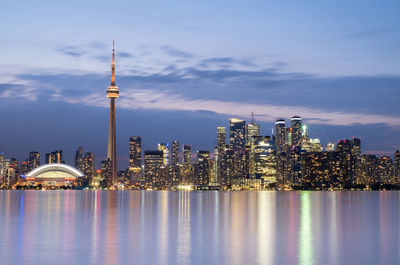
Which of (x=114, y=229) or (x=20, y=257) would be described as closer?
(x=20, y=257)

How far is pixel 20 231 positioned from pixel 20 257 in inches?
792

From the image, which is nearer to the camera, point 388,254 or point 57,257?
point 57,257

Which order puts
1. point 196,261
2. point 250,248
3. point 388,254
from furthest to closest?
point 250,248 → point 388,254 → point 196,261

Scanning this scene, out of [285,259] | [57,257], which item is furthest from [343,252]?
[57,257]

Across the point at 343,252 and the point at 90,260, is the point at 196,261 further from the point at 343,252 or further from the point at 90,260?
the point at 343,252

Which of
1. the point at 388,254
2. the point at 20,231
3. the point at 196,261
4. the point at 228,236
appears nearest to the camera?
the point at 196,261

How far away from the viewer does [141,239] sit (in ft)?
161

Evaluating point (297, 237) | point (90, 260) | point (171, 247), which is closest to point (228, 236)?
point (297, 237)

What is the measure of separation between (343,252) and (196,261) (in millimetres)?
12047

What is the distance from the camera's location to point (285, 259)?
36875 millimetres

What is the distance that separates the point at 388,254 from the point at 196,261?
1457 centimetres

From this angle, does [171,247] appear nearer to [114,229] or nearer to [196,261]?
[196,261]

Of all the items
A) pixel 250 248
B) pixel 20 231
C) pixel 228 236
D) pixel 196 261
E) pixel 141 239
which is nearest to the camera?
pixel 196 261

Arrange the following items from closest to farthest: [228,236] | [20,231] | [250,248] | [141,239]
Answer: [250,248] < [141,239] < [228,236] < [20,231]
